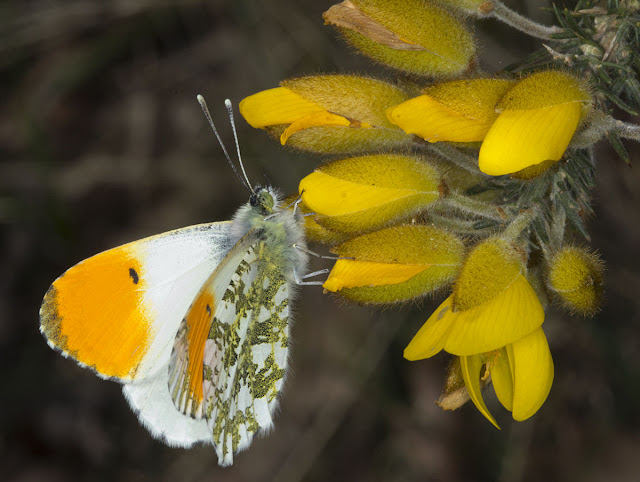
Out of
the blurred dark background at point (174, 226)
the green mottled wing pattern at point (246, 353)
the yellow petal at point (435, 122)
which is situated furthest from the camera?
the blurred dark background at point (174, 226)

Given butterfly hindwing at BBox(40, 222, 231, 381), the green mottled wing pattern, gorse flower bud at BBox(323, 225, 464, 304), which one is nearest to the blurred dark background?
the green mottled wing pattern

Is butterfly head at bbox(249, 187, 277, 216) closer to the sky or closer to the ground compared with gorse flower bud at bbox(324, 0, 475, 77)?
closer to the ground

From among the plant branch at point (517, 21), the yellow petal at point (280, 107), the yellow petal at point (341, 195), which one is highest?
the plant branch at point (517, 21)

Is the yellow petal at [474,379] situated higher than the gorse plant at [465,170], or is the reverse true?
the gorse plant at [465,170]

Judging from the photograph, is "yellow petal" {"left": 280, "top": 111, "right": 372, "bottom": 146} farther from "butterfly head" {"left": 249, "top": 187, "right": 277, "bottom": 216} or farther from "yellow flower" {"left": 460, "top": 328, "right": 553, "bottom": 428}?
"yellow flower" {"left": 460, "top": 328, "right": 553, "bottom": 428}

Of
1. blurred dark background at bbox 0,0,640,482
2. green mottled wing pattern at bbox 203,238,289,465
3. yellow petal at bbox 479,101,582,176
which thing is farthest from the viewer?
blurred dark background at bbox 0,0,640,482

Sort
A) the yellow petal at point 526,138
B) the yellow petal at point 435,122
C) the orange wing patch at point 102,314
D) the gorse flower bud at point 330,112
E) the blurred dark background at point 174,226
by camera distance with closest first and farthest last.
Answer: the yellow petal at point 526,138, the yellow petal at point 435,122, the gorse flower bud at point 330,112, the orange wing patch at point 102,314, the blurred dark background at point 174,226

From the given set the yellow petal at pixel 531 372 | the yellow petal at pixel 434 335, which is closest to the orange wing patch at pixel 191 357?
the yellow petal at pixel 434 335

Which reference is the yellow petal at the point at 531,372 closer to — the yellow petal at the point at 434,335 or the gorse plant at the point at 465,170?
the gorse plant at the point at 465,170
